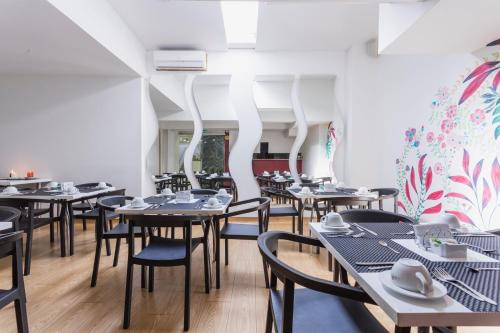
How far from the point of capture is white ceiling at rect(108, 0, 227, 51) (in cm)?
365

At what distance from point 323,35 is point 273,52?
3.06 feet

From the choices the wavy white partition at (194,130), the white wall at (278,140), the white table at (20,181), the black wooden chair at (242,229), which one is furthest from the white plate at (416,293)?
the white wall at (278,140)

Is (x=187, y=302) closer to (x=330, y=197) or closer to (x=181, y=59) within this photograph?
(x=330, y=197)

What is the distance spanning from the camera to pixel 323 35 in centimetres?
444

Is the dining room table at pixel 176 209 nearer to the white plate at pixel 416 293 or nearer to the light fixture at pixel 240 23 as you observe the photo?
the white plate at pixel 416 293

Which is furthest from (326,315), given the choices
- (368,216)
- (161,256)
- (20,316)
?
(20,316)

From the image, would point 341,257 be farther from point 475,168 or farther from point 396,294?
point 475,168

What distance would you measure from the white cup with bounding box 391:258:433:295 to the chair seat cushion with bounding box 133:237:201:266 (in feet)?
4.50

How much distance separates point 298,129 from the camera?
204 inches

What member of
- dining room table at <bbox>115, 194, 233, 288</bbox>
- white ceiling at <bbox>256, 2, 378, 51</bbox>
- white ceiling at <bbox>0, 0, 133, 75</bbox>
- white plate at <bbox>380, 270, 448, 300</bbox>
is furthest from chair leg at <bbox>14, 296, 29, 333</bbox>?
white ceiling at <bbox>256, 2, 378, 51</bbox>

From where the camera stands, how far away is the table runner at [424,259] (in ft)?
2.64

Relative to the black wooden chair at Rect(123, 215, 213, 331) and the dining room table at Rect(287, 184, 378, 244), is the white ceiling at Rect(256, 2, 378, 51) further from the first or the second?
the black wooden chair at Rect(123, 215, 213, 331)

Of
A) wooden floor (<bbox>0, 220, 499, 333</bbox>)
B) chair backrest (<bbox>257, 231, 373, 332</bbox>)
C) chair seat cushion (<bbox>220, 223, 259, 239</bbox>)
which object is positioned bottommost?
wooden floor (<bbox>0, 220, 499, 333</bbox>)

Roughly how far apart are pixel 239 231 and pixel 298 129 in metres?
3.01
